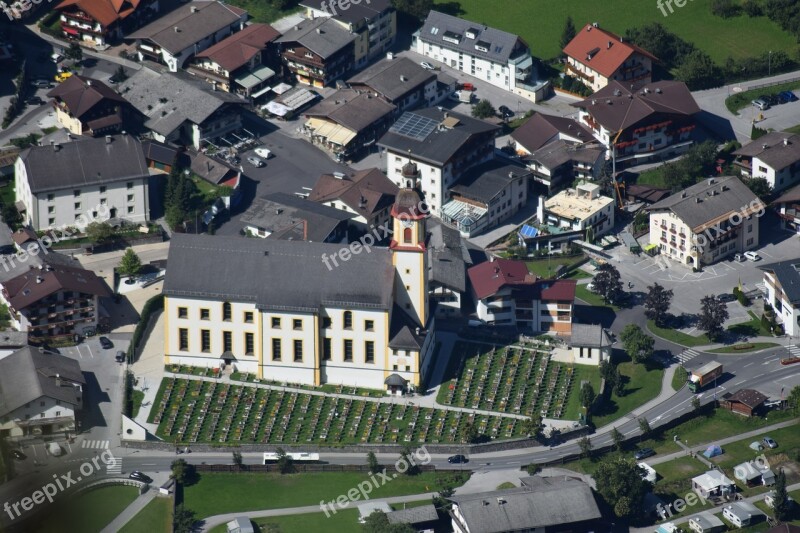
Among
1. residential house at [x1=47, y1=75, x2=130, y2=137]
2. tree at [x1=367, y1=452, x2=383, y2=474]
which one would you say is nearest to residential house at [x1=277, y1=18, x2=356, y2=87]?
residential house at [x1=47, y1=75, x2=130, y2=137]

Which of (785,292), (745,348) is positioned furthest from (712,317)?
(785,292)

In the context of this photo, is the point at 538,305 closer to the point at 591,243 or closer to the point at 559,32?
the point at 591,243

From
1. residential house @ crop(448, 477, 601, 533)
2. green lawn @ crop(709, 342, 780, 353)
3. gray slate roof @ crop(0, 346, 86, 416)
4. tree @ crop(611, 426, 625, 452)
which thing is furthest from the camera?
green lawn @ crop(709, 342, 780, 353)

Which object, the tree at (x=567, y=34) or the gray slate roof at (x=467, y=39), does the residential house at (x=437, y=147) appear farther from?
the tree at (x=567, y=34)

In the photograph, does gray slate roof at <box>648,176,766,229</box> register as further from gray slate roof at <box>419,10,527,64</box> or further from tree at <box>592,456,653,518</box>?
tree at <box>592,456,653,518</box>

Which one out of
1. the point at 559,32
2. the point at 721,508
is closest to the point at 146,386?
the point at 721,508

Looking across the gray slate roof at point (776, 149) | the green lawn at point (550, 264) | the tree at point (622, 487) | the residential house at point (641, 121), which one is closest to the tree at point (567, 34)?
the residential house at point (641, 121)
